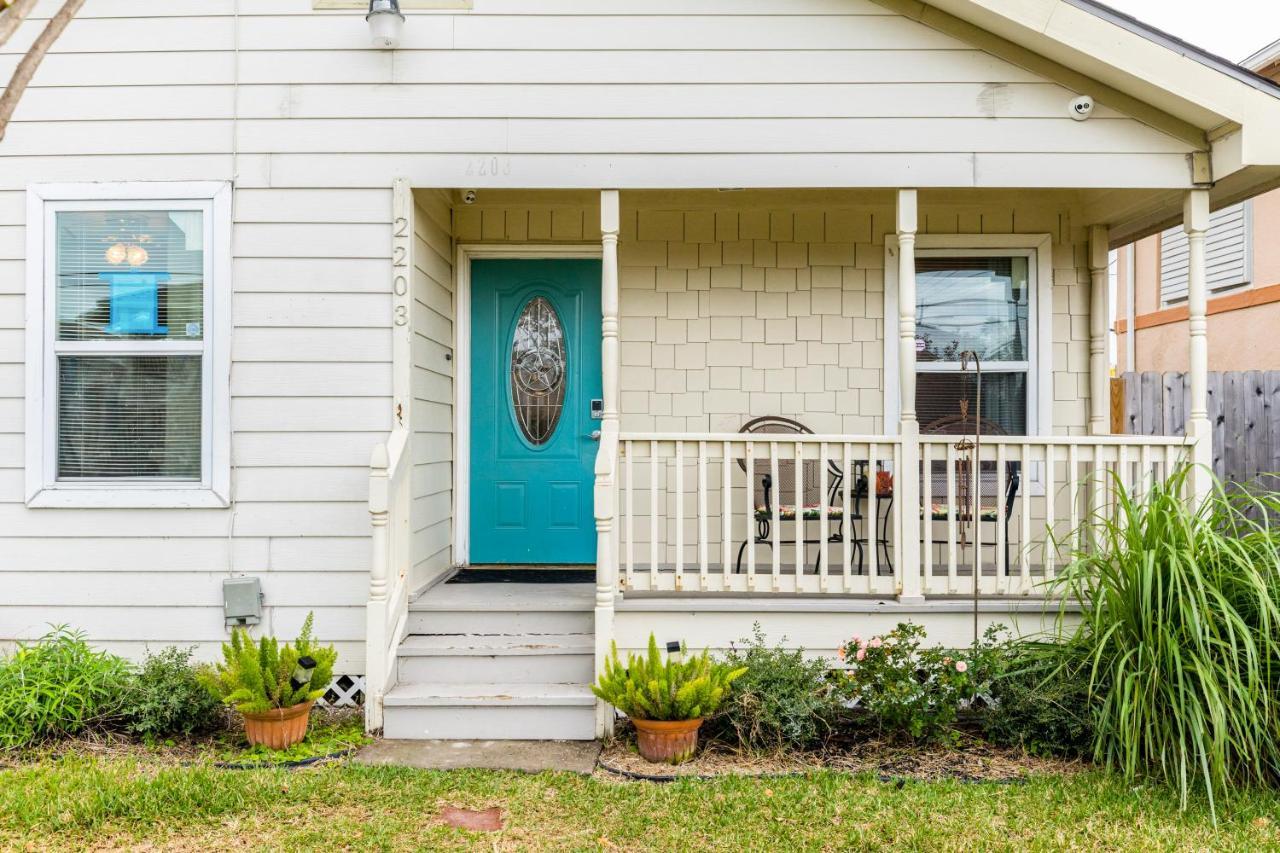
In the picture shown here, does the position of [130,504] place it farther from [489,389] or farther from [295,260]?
[489,389]

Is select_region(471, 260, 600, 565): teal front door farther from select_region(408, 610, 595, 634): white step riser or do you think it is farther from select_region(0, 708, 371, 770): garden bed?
select_region(0, 708, 371, 770): garden bed

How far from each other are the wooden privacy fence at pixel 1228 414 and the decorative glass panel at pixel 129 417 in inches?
222

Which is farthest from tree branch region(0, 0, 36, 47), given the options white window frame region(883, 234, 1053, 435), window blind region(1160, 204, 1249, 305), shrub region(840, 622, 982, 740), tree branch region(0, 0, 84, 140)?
window blind region(1160, 204, 1249, 305)

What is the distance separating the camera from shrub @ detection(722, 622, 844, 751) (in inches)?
141

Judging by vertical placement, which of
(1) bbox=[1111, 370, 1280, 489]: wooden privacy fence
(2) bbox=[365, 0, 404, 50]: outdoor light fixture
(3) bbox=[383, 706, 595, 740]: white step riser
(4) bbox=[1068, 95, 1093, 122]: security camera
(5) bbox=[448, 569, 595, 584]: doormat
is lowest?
(3) bbox=[383, 706, 595, 740]: white step riser

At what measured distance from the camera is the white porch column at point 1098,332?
512cm

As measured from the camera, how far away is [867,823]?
299 cm

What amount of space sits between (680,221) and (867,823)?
11.1 feet

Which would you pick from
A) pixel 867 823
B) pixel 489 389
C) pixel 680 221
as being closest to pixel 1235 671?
pixel 867 823

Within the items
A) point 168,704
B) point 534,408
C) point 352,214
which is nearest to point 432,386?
point 534,408

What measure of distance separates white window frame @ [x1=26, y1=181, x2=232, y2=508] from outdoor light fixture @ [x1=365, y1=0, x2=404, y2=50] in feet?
3.35

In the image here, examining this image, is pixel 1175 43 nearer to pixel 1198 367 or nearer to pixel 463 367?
pixel 1198 367

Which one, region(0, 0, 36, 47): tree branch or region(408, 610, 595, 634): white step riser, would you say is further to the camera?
region(408, 610, 595, 634): white step riser

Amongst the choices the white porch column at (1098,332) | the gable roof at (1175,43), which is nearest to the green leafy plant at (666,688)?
the white porch column at (1098,332)
